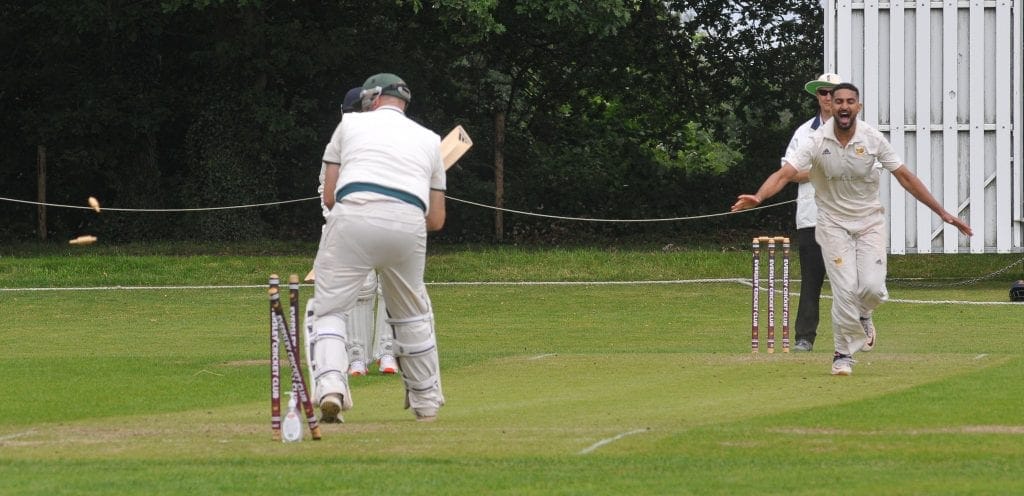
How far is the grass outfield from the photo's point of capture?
22.8ft

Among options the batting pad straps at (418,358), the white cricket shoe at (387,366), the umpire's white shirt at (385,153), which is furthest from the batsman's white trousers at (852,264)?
the umpire's white shirt at (385,153)

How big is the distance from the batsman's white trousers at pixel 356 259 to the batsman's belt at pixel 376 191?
0.03m

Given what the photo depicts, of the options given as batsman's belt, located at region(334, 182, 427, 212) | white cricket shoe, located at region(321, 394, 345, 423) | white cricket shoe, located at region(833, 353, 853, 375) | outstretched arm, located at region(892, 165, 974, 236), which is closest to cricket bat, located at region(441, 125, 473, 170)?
batsman's belt, located at region(334, 182, 427, 212)

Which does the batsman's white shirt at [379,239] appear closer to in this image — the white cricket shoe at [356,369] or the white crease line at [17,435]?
the white crease line at [17,435]

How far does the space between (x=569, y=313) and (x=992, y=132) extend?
276 inches

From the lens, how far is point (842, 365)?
37.3 feet

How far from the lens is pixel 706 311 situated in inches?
807

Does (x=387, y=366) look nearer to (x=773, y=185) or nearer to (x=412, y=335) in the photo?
(x=773, y=185)

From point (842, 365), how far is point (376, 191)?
157 inches

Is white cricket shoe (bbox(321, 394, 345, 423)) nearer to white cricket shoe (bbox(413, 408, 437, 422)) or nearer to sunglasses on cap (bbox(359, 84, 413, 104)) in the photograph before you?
white cricket shoe (bbox(413, 408, 437, 422))

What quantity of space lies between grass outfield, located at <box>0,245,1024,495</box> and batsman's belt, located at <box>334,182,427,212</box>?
3.65 ft

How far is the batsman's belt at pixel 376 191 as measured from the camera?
8.66 meters

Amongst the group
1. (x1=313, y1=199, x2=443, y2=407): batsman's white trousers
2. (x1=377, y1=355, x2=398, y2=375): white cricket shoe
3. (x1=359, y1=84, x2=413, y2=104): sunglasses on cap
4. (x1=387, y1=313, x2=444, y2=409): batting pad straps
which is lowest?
(x1=377, y1=355, x2=398, y2=375): white cricket shoe

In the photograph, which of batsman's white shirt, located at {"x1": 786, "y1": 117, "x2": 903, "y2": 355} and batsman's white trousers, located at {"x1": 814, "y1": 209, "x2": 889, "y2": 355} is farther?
batsman's white trousers, located at {"x1": 814, "y1": 209, "x2": 889, "y2": 355}
